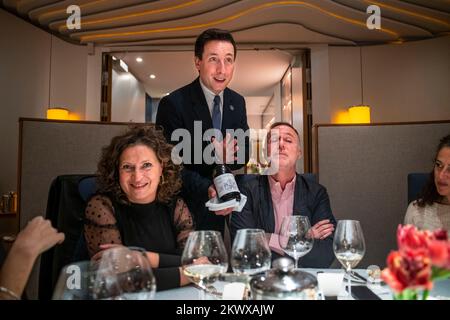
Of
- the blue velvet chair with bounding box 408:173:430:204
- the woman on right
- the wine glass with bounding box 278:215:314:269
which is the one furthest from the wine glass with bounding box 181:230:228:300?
the blue velvet chair with bounding box 408:173:430:204

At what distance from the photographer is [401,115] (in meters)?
3.91

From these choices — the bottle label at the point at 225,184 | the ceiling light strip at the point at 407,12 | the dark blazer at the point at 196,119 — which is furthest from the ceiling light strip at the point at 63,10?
the bottle label at the point at 225,184

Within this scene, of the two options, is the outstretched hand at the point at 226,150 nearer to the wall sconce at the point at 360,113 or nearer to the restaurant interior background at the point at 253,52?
the restaurant interior background at the point at 253,52

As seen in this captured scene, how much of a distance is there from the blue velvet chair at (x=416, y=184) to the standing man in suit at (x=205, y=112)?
71cm

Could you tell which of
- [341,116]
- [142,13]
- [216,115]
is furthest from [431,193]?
[142,13]

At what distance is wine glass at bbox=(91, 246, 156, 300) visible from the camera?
0.57 metres

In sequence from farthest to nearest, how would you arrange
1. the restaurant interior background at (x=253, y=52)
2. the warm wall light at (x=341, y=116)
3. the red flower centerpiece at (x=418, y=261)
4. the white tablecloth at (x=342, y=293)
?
the warm wall light at (x=341, y=116) → the restaurant interior background at (x=253, y=52) → the white tablecloth at (x=342, y=293) → the red flower centerpiece at (x=418, y=261)

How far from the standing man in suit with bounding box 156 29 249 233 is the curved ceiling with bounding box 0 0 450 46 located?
192 cm

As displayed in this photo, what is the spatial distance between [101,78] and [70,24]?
603 mm

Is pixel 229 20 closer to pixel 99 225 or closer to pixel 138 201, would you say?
pixel 138 201

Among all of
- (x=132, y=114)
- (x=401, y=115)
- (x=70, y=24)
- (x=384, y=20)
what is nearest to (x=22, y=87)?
(x=70, y=24)

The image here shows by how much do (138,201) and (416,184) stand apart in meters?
1.14

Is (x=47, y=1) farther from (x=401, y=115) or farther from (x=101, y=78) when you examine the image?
(x=401, y=115)

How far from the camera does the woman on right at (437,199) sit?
4.48 ft
